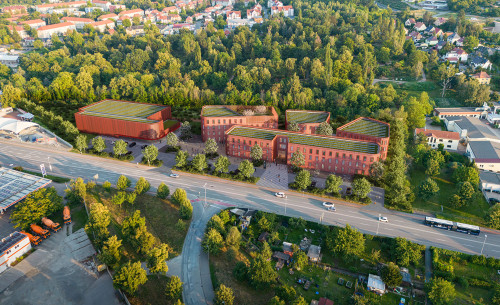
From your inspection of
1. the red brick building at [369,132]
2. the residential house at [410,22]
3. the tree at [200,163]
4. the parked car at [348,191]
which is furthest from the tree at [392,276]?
the residential house at [410,22]

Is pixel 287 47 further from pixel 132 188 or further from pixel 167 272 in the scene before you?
pixel 167 272

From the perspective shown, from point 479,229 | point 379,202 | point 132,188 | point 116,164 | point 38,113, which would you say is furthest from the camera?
point 38,113

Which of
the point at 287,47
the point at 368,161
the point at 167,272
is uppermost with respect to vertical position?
the point at 287,47

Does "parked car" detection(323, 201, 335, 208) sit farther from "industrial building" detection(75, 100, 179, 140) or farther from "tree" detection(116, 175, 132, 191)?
"industrial building" detection(75, 100, 179, 140)

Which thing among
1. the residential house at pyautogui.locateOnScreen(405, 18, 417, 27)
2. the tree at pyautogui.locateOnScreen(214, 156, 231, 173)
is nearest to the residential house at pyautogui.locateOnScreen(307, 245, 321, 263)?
the tree at pyautogui.locateOnScreen(214, 156, 231, 173)

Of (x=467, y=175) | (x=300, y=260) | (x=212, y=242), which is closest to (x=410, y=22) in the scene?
(x=467, y=175)

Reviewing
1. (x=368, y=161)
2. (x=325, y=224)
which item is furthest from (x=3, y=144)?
(x=368, y=161)

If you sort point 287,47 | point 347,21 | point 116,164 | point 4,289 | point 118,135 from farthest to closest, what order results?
point 347,21
point 287,47
point 118,135
point 116,164
point 4,289
